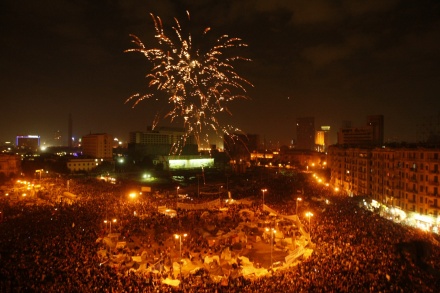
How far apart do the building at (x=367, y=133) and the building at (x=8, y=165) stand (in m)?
77.3

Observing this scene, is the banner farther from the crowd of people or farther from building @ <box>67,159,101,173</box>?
building @ <box>67,159,101,173</box>

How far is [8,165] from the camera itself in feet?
175

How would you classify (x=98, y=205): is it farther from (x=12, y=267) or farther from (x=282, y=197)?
(x=282, y=197)

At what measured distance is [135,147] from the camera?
413 feet

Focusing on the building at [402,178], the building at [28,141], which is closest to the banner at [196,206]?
the building at [402,178]

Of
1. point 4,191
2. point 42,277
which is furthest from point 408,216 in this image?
point 4,191

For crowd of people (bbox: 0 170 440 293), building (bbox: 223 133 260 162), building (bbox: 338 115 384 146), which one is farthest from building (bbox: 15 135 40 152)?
crowd of people (bbox: 0 170 440 293)

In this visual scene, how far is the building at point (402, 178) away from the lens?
28.8 metres

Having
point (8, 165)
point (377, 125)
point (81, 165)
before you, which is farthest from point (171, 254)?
point (377, 125)

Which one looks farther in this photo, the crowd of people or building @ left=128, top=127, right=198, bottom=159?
building @ left=128, top=127, right=198, bottom=159

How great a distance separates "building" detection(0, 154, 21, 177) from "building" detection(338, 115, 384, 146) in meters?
77.3

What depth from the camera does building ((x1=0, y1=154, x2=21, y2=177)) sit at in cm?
5230

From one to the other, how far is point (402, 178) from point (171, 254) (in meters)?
24.6

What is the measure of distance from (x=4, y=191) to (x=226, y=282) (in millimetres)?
30397
